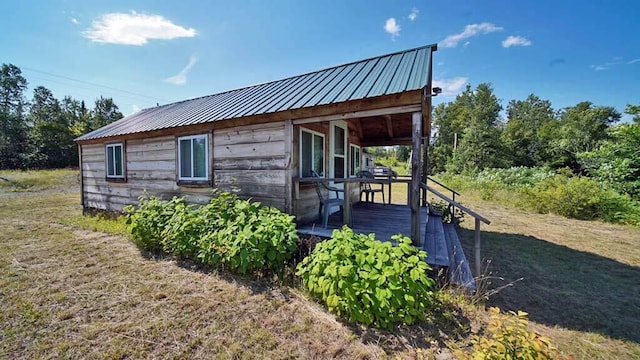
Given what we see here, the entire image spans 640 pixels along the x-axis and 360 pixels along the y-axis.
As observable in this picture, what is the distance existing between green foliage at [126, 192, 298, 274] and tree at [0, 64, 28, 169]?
31326 mm

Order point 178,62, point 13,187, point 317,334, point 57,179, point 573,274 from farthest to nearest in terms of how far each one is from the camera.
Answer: point 57,179
point 13,187
point 178,62
point 573,274
point 317,334

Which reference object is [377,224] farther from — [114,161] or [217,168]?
[114,161]

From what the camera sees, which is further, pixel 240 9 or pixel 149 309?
pixel 240 9

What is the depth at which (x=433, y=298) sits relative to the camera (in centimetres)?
296

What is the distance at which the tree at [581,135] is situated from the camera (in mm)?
23188

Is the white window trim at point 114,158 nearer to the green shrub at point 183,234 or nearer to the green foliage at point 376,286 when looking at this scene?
the green shrub at point 183,234

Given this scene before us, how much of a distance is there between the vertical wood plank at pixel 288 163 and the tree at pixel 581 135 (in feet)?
95.1

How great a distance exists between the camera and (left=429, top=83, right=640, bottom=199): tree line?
29.1 feet

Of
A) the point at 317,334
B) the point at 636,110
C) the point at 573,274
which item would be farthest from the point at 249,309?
the point at 636,110

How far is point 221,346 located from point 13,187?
819 inches

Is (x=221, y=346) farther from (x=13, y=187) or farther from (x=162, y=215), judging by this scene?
(x=13, y=187)

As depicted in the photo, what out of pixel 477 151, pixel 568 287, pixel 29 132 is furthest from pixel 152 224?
pixel 29 132

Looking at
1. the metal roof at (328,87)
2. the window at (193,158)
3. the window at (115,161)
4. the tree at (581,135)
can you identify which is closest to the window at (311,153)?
the metal roof at (328,87)

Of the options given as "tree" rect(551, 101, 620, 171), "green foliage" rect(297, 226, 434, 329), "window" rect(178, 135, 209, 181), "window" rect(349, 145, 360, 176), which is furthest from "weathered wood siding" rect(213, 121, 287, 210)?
"tree" rect(551, 101, 620, 171)
